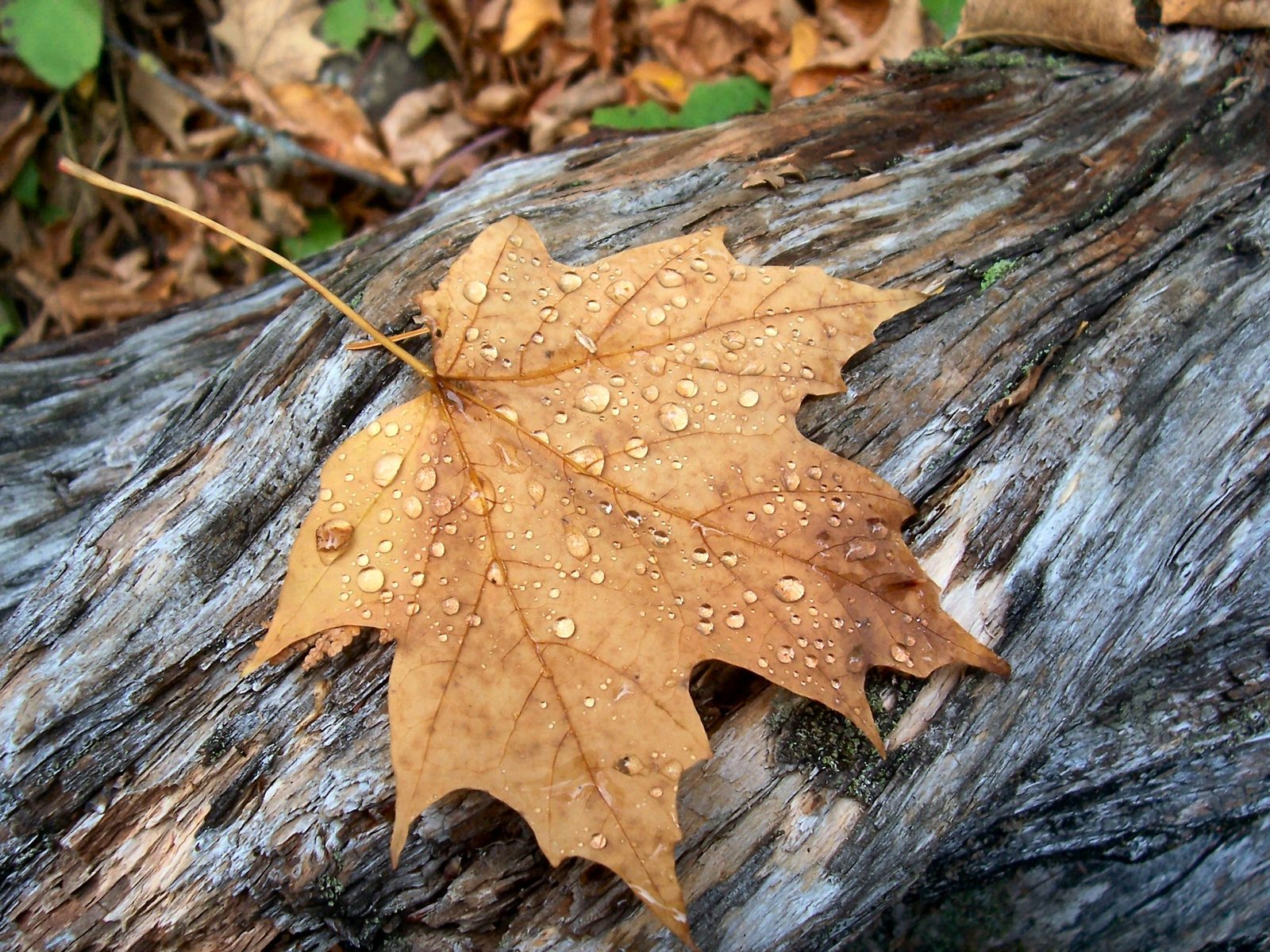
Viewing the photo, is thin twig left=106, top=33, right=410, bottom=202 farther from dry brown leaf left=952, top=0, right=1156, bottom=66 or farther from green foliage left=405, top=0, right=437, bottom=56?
dry brown leaf left=952, top=0, right=1156, bottom=66

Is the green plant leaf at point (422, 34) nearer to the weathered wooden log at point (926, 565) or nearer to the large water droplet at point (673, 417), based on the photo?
the weathered wooden log at point (926, 565)

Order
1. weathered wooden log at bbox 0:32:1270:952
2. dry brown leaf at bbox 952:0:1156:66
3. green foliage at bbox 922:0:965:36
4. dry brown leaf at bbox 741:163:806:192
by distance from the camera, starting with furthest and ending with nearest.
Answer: green foliage at bbox 922:0:965:36
dry brown leaf at bbox 952:0:1156:66
dry brown leaf at bbox 741:163:806:192
weathered wooden log at bbox 0:32:1270:952

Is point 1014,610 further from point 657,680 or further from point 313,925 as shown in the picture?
point 313,925

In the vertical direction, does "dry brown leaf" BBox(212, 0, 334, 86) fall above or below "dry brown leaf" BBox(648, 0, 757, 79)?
above

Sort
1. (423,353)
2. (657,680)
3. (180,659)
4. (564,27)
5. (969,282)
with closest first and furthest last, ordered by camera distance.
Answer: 1. (657,680)
2. (180,659)
3. (423,353)
4. (969,282)
5. (564,27)

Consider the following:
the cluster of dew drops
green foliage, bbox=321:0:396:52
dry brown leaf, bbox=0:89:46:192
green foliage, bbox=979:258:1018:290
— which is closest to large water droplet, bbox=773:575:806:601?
the cluster of dew drops

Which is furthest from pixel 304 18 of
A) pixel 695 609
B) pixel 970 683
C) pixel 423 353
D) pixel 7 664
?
pixel 970 683
